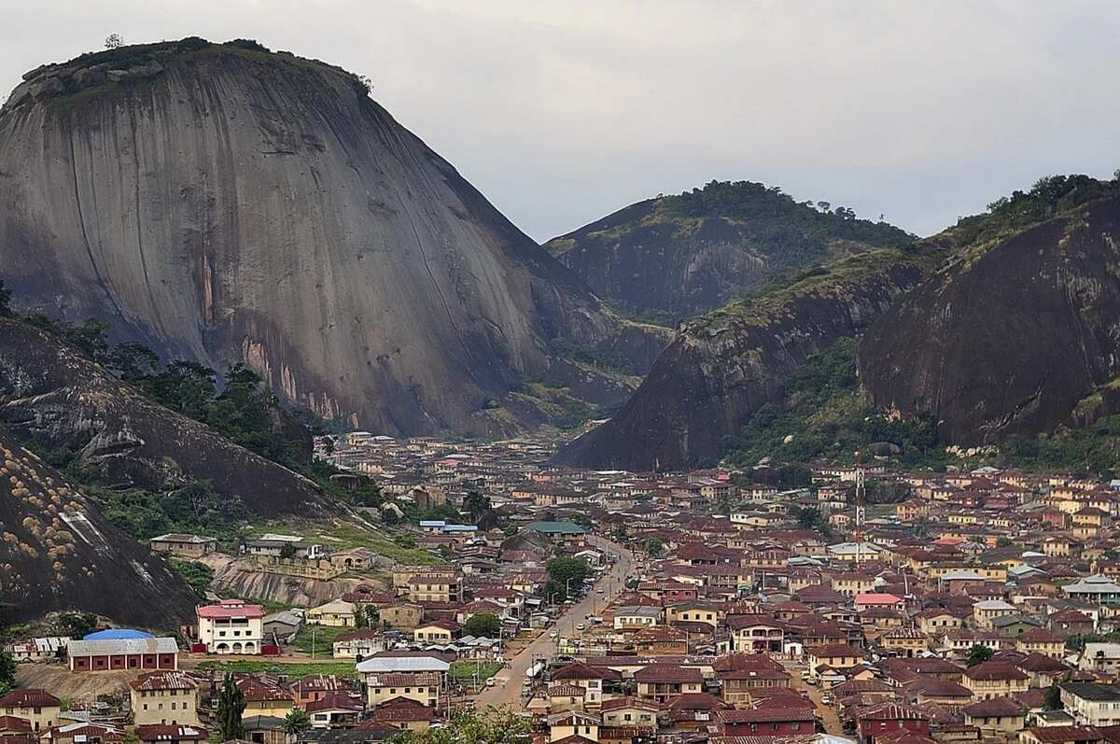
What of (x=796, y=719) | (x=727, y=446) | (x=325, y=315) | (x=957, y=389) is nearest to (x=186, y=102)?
(x=325, y=315)

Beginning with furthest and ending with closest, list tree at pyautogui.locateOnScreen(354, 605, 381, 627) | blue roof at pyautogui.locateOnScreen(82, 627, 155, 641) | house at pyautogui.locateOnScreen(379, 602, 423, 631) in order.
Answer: house at pyautogui.locateOnScreen(379, 602, 423, 631), tree at pyautogui.locateOnScreen(354, 605, 381, 627), blue roof at pyautogui.locateOnScreen(82, 627, 155, 641)

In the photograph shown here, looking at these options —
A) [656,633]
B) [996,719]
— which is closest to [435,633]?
[656,633]

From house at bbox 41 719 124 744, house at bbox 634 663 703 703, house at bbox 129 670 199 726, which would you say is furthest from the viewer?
house at bbox 634 663 703 703

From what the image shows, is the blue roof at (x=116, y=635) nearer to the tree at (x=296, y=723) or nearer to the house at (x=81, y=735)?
the tree at (x=296, y=723)

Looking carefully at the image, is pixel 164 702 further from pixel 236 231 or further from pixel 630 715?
pixel 236 231

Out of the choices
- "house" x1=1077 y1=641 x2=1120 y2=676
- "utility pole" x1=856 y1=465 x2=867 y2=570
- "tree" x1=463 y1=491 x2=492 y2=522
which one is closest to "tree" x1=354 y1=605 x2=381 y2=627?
"utility pole" x1=856 y1=465 x2=867 y2=570

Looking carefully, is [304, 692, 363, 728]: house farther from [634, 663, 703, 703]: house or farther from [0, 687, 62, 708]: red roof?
[634, 663, 703, 703]: house

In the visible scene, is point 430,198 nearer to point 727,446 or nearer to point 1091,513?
point 727,446
